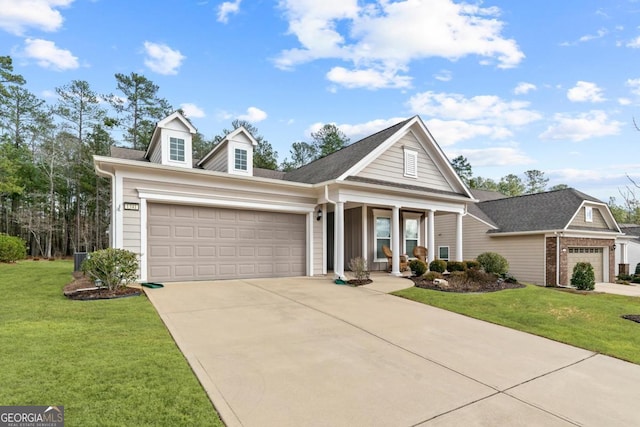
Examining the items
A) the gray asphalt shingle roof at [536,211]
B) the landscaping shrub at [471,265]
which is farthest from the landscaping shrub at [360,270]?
the gray asphalt shingle roof at [536,211]

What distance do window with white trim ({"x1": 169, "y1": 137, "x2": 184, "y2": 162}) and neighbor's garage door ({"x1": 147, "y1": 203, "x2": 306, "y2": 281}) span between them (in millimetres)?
1831

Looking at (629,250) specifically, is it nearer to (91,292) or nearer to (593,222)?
(593,222)

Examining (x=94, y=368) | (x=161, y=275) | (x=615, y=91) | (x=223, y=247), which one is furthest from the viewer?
(x=615, y=91)

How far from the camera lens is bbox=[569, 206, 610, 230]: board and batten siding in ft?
56.9

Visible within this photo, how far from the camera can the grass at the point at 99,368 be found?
264cm

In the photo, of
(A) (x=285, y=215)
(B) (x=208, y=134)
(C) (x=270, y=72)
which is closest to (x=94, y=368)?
(A) (x=285, y=215)

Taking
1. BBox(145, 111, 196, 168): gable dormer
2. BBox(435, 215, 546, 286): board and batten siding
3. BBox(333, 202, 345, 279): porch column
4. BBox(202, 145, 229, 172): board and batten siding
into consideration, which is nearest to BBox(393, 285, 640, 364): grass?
BBox(333, 202, 345, 279): porch column

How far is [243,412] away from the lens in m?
2.81

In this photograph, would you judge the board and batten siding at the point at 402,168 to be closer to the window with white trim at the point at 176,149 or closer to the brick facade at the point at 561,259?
the window with white trim at the point at 176,149

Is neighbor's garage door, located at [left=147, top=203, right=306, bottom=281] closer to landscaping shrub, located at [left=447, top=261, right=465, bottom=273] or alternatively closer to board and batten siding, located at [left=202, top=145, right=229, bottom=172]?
board and batten siding, located at [left=202, top=145, right=229, bottom=172]

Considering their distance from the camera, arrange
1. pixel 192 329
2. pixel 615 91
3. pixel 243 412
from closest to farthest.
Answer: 1. pixel 243 412
2. pixel 192 329
3. pixel 615 91

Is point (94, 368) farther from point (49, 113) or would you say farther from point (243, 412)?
point (49, 113)

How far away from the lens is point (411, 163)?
42.8 ft

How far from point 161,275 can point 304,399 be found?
7005mm
